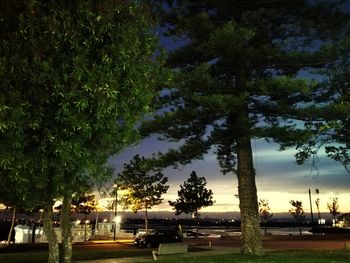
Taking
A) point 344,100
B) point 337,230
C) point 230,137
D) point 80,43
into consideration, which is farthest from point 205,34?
point 337,230

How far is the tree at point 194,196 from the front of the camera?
211 feet

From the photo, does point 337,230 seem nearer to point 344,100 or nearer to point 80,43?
point 344,100

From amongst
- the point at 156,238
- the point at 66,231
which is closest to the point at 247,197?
the point at 66,231

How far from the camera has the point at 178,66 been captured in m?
26.1

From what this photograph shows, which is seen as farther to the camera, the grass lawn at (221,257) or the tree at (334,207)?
the tree at (334,207)

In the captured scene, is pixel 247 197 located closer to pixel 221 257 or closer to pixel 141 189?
pixel 221 257

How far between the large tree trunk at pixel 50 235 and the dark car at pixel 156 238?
24900 millimetres

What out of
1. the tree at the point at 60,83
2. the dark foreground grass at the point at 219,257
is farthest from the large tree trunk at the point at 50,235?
the dark foreground grass at the point at 219,257

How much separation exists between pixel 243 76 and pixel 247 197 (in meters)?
6.23

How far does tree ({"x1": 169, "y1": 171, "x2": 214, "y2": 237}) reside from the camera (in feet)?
211

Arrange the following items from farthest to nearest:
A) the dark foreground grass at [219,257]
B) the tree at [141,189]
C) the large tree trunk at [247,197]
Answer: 1. the tree at [141,189]
2. the large tree trunk at [247,197]
3. the dark foreground grass at [219,257]

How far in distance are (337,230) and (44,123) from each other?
57.6 m

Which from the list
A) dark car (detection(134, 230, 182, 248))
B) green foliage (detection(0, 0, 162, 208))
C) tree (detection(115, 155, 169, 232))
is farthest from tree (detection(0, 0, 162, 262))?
tree (detection(115, 155, 169, 232))

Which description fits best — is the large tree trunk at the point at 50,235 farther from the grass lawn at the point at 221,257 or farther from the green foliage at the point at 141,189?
the green foliage at the point at 141,189
